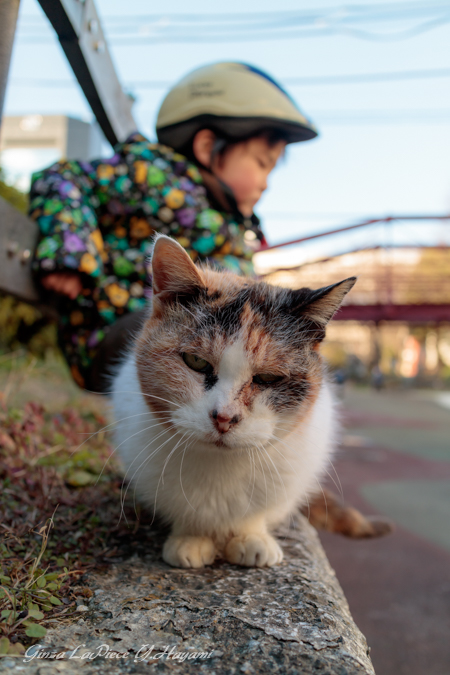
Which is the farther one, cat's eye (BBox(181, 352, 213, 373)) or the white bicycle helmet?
the white bicycle helmet

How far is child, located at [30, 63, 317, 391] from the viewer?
171 cm

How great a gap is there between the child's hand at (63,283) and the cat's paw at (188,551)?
0.97 meters

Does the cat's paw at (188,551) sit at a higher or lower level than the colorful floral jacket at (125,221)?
lower

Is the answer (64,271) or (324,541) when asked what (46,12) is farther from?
(324,541)

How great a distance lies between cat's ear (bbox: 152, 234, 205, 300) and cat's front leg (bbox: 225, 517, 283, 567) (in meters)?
0.64

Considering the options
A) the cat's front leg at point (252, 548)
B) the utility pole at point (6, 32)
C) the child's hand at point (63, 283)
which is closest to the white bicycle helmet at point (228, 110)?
the child's hand at point (63, 283)

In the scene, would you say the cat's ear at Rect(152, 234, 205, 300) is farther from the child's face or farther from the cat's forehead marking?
the child's face

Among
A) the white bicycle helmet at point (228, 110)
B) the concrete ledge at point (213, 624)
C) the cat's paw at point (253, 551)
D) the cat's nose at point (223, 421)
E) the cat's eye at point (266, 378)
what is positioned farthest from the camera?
the white bicycle helmet at point (228, 110)

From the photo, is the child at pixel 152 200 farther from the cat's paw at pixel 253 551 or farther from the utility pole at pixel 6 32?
the cat's paw at pixel 253 551

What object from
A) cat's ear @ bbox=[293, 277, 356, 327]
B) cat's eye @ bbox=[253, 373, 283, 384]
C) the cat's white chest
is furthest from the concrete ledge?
cat's ear @ bbox=[293, 277, 356, 327]

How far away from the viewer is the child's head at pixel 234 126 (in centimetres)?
205

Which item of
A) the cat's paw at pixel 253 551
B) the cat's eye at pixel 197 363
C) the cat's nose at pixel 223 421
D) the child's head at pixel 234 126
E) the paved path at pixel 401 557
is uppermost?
the child's head at pixel 234 126

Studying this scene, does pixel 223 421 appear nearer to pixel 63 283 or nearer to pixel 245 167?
pixel 63 283

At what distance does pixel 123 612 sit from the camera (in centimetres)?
88
